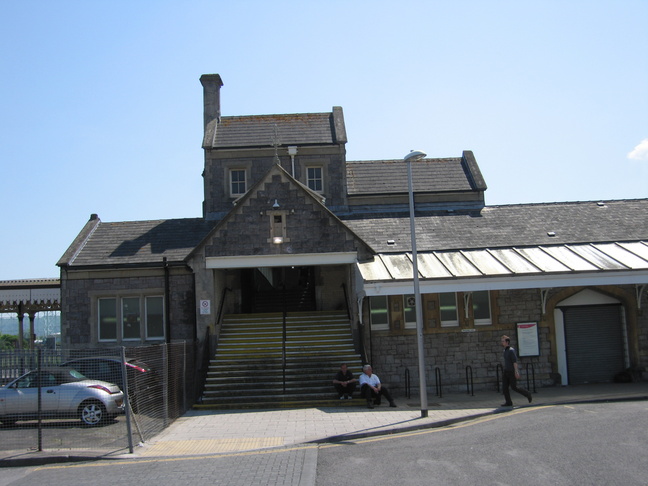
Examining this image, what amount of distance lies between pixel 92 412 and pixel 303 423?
431 centimetres

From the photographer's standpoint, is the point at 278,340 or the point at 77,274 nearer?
the point at 278,340

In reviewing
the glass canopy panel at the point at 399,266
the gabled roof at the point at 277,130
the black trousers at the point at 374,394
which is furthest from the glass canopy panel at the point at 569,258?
the gabled roof at the point at 277,130

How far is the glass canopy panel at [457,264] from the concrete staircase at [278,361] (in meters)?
3.61

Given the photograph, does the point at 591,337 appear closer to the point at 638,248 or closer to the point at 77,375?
the point at 638,248

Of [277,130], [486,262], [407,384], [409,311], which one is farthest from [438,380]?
[277,130]

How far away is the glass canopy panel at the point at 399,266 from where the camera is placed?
15.9 m

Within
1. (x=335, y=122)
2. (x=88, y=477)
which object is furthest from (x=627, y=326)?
(x=88, y=477)

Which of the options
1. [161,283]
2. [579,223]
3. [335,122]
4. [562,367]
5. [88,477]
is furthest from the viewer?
[335,122]

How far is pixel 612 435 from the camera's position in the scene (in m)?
9.73

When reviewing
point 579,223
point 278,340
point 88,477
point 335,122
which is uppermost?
point 335,122

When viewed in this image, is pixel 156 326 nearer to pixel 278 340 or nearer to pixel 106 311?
pixel 106 311

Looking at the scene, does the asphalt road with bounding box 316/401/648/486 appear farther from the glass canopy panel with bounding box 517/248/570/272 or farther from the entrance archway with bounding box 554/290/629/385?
the entrance archway with bounding box 554/290/629/385

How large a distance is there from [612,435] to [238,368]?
9635 mm

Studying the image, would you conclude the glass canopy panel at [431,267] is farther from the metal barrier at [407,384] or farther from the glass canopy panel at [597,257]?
the glass canopy panel at [597,257]
